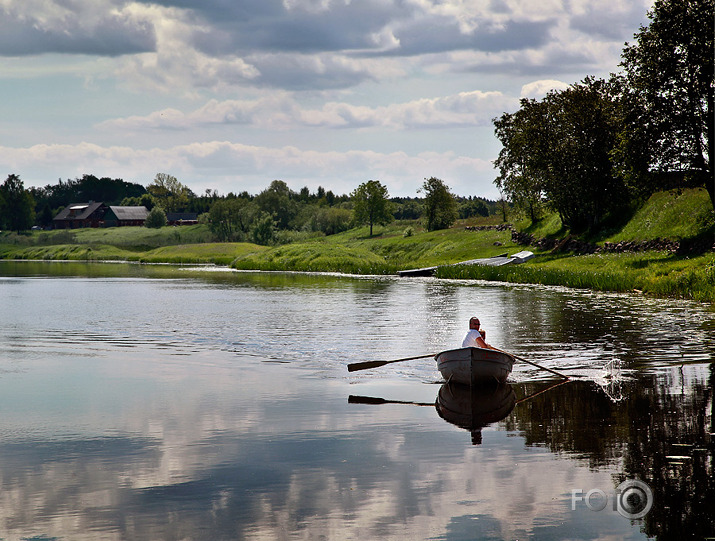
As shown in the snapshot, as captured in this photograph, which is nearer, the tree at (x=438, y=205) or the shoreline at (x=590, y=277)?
the shoreline at (x=590, y=277)

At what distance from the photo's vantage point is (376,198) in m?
162

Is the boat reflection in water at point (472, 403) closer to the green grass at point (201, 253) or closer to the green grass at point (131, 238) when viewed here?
the green grass at point (201, 253)

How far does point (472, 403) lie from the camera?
18266mm

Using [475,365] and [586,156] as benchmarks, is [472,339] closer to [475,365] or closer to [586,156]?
[475,365]

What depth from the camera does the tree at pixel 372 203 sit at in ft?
534

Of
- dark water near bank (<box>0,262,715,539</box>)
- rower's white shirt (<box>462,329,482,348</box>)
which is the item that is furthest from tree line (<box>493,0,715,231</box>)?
rower's white shirt (<box>462,329,482,348</box>)

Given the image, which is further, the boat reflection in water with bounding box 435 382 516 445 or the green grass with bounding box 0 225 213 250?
the green grass with bounding box 0 225 213 250

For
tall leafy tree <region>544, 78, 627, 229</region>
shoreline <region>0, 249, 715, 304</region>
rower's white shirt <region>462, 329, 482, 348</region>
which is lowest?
rower's white shirt <region>462, 329, 482, 348</region>

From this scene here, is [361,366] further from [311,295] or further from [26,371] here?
[311,295]

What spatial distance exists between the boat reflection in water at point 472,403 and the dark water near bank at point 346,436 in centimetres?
9

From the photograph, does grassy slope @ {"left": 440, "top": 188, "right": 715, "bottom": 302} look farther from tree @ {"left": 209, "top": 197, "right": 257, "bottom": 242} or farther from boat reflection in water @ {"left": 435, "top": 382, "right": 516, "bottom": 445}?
tree @ {"left": 209, "top": 197, "right": 257, "bottom": 242}

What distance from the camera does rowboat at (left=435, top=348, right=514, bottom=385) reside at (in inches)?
748

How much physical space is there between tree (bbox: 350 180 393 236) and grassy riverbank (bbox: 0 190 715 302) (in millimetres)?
3227

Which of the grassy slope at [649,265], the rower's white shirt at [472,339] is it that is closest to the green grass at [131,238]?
the grassy slope at [649,265]
